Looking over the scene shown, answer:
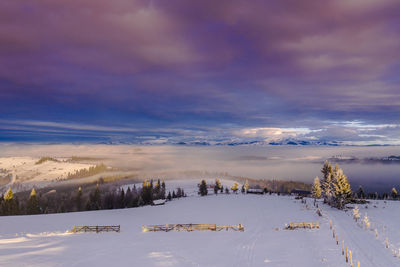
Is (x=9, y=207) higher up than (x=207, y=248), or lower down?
lower down

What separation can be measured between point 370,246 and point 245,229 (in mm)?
15644

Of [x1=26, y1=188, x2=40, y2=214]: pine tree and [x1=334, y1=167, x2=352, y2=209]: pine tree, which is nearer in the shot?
[x1=334, y1=167, x2=352, y2=209]: pine tree

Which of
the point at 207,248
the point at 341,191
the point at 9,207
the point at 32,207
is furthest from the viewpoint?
the point at 32,207

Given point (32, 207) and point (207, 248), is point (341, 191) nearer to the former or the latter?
point (207, 248)

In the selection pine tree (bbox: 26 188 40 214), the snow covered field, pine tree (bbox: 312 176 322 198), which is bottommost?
pine tree (bbox: 26 188 40 214)

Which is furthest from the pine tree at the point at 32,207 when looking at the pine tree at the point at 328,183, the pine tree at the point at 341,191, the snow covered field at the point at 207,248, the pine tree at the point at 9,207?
the pine tree at the point at 341,191

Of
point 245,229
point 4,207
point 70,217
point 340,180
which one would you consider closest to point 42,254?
point 245,229

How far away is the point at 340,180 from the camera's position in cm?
5519

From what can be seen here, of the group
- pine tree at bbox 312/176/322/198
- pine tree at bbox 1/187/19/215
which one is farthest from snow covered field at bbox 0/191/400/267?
pine tree at bbox 1/187/19/215

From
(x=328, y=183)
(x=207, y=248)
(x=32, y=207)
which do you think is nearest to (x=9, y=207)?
(x=32, y=207)

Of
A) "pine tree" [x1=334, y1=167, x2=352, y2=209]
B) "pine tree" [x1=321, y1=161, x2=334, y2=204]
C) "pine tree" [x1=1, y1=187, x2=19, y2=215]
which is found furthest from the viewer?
"pine tree" [x1=1, y1=187, x2=19, y2=215]

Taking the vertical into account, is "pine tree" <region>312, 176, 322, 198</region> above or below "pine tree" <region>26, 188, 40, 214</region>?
above

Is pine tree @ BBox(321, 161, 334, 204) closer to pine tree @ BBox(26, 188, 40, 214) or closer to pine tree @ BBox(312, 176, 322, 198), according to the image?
pine tree @ BBox(312, 176, 322, 198)

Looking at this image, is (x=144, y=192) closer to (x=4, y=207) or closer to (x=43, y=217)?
(x=4, y=207)
